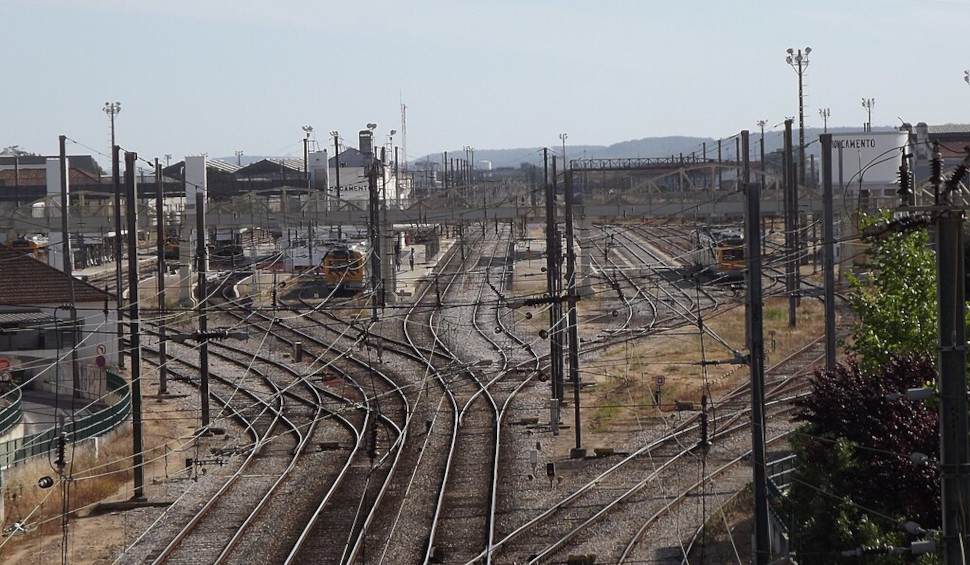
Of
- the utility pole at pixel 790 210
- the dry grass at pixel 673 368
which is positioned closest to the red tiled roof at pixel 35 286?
the dry grass at pixel 673 368

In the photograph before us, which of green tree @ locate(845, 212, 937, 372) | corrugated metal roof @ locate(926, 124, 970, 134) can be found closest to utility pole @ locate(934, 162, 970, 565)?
green tree @ locate(845, 212, 937, 372)

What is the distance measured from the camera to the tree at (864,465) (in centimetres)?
966

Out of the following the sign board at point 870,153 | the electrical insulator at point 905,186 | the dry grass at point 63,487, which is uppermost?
the sign board at point 870,153

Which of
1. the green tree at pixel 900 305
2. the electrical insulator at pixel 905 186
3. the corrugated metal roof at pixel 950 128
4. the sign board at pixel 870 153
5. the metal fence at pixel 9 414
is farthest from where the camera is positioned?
the corrugated metal roof at pixel 950 128

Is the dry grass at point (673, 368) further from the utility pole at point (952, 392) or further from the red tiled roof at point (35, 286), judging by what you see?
the utility pole at point (952, 392)

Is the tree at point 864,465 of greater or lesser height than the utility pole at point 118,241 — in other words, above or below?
below

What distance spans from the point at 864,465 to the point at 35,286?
1778 cm

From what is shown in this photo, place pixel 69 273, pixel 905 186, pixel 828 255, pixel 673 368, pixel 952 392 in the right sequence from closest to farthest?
pixel 952 392 < pixel 905 186 < pixel 828 255 < pixel 69 273 < pixel 673 368

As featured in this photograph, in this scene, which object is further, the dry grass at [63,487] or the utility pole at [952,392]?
the dry grass at [63,487]

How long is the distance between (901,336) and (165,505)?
8.88 m

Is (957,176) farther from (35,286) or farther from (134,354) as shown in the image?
(35,286)

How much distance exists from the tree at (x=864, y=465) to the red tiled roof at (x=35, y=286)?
48.0 ft

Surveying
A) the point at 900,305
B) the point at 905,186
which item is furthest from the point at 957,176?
the point at 900,305

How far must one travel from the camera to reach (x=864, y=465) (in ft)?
34.7
